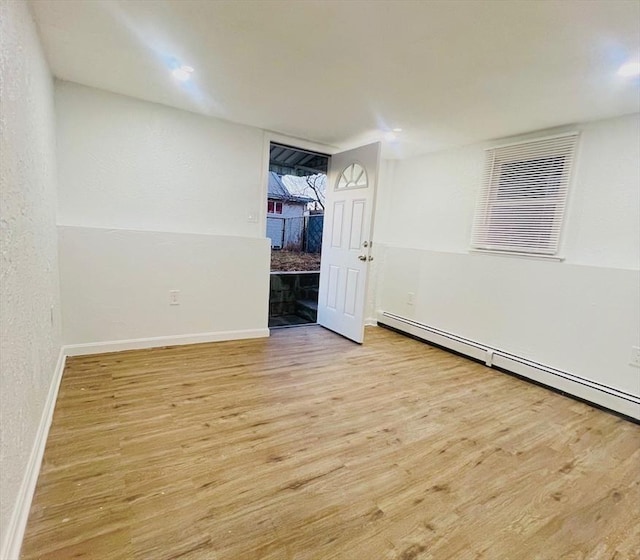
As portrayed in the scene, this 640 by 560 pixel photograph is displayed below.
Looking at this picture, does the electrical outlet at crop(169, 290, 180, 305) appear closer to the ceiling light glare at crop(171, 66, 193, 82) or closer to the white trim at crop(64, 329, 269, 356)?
the white trim at crop(64, 329, 269, 356)

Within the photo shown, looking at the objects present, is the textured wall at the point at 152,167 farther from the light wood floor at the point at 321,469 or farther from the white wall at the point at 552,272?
the white wall at the point at 552,272

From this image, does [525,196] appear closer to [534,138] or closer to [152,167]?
[534,138]

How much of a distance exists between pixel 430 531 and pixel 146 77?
3.05m

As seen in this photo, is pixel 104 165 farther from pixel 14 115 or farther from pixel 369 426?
pixel 369 426

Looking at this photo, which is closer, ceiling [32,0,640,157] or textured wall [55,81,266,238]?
ceiling [32,0,640,157]

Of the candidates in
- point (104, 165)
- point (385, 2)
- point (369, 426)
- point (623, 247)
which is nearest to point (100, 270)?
point (104, 165)

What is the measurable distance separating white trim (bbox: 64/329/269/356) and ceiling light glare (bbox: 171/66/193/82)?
2088mm

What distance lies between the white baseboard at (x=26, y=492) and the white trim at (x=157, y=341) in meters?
0.82

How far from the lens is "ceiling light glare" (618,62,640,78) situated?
1807 millimetres

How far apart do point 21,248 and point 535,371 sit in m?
3.44

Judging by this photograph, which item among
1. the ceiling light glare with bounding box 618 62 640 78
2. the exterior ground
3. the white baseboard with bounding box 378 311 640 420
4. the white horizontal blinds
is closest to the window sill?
the white horizontal blinds

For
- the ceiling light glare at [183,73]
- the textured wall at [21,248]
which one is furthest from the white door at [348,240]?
the textured wall at [21,248]

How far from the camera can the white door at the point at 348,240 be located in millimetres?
3400

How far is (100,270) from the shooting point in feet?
8.94
